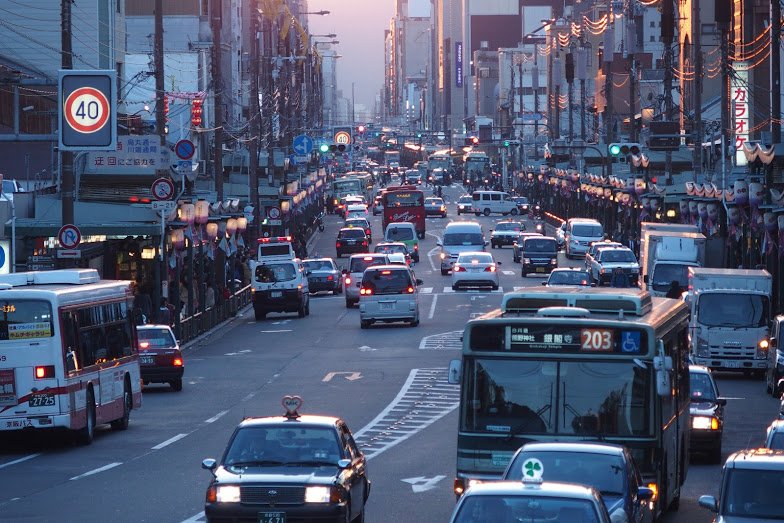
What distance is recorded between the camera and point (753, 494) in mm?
13227

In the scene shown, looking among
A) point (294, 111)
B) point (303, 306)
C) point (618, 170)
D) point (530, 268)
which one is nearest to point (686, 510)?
point (303, 306)

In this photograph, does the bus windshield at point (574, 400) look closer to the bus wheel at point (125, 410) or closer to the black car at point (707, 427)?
the black car at point (707, 427)

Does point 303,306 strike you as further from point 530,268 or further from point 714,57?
point 714,57

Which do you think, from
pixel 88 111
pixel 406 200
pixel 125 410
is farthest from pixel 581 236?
pixel 125 410

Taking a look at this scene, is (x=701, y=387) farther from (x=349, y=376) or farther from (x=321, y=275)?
(x=321, y=275)

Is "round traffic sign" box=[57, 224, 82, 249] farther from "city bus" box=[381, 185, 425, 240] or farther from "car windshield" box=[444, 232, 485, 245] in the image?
"city bus" box=[381, 185, 425, 240]

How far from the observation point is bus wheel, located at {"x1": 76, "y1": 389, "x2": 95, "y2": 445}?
25750 millimetres

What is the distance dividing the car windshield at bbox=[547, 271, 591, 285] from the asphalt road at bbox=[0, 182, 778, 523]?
9.26ft

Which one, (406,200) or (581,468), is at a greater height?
(406,200)

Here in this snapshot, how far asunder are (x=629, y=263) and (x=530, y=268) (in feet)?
25.0

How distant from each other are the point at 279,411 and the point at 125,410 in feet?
9.45

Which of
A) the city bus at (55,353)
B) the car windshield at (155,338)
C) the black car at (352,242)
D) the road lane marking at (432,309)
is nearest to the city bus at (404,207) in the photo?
the black car at (352,242)

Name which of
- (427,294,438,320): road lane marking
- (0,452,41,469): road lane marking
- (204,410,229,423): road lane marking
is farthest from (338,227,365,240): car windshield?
(0,452,41,469): road lane marking

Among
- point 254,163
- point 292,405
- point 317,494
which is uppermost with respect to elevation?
point 254,163
